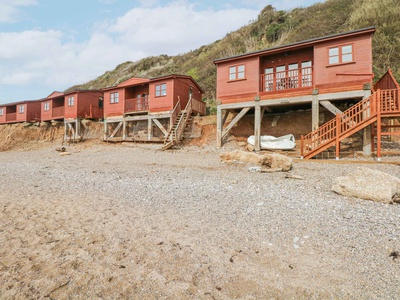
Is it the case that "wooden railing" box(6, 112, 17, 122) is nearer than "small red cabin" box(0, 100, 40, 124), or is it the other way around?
"small red cabin" box(0, 100, 40, 124)

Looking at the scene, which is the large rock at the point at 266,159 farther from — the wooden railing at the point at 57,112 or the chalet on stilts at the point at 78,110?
the wooden railing at the point at 57,112

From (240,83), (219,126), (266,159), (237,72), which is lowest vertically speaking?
(266,159)

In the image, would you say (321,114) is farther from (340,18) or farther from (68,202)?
(340,18)

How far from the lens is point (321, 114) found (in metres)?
15.2

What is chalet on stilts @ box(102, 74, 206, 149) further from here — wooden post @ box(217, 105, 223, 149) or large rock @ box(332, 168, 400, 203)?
large rock @ box(332, 168, 400, 203)

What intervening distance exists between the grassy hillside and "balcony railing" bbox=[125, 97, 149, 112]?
27.1ft

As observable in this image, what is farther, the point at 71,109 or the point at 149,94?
the point at 71,109

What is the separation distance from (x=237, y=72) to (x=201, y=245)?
14.3 m

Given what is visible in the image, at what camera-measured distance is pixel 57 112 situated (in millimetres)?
27828

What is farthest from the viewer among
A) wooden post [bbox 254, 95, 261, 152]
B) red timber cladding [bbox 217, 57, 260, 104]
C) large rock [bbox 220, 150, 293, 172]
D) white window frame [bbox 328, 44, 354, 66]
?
red timber cladding [bbox 217, 57, 260, 104]

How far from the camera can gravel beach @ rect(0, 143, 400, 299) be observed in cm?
239

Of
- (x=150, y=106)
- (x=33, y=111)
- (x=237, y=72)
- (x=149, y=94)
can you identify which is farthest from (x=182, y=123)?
(x=33, y=111)

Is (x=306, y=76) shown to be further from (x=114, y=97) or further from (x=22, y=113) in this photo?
(x=22, y=113)

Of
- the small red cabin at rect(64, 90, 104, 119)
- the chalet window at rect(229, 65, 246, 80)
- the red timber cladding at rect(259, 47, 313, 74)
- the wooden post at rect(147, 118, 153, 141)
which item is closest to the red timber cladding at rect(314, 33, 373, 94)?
the red timber cladding at rect(259, 47, 313, 74)
